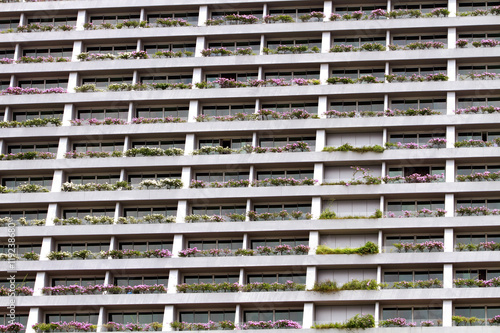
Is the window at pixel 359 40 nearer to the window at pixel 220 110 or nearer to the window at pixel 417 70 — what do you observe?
the window at pixel 417 70

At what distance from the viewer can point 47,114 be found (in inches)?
3191

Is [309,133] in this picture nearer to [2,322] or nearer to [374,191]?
[374,191]

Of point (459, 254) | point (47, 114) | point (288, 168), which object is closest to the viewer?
point (459, 254)

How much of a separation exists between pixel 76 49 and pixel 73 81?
270cm

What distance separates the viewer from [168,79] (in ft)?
264

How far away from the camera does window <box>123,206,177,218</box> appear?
75750mm

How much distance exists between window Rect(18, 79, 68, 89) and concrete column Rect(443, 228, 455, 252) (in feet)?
100

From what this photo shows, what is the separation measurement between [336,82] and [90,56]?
1846 cm

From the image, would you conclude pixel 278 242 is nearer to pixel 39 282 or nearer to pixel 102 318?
pixel 102 318

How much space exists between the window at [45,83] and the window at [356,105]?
20.5 metres

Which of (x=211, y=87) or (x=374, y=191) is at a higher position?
(x=211, y=87)

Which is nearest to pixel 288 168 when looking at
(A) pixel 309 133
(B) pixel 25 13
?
(A) pixel 309 133

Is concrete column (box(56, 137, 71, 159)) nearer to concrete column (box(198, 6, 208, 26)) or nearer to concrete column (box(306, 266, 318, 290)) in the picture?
concrete column (box(198, 6, 208, 26))

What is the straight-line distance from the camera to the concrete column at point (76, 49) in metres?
81.1
